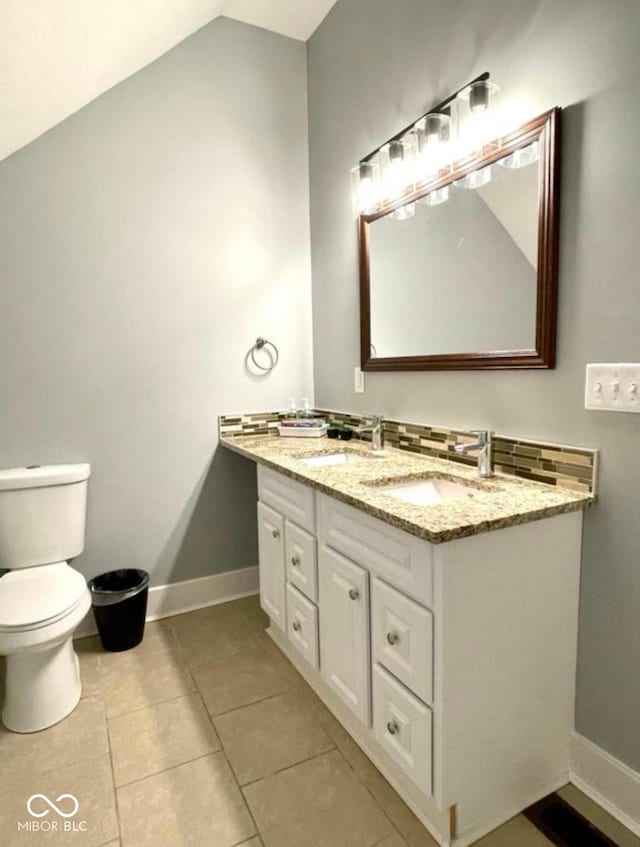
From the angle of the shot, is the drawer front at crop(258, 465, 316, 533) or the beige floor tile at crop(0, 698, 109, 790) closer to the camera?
the beige floor tile at crop(0, 698, 109, 790)

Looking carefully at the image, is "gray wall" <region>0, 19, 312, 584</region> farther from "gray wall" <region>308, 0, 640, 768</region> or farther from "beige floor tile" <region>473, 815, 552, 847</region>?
"beige floor tile" <region>473, 815, 552, 847</region>

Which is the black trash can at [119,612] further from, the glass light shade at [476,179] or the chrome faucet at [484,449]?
the glass light shade at [476,179]

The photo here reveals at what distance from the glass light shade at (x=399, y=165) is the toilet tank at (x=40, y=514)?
5.56ft

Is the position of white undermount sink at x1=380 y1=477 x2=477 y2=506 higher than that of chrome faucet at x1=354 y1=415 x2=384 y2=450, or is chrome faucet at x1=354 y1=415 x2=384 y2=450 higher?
chrome faucet at x1=354 y1=415 x2=384 y2=450

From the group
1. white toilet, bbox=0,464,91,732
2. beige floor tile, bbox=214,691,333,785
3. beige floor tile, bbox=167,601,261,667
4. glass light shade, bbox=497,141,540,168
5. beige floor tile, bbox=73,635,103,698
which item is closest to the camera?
glass light shade, bbox=497,141,540,168

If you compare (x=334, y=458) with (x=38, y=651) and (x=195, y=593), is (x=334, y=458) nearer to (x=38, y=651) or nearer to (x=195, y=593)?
(x=195, y=593)

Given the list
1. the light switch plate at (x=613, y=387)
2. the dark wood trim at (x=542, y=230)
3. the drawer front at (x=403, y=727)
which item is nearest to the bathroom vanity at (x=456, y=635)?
the drawer front at (x=403, y=727)

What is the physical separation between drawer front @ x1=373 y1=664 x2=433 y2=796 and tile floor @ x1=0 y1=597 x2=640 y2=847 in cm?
19

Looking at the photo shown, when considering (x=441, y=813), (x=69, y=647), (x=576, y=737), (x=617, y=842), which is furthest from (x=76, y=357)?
(x=617, y=842)

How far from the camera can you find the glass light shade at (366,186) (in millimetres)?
1933

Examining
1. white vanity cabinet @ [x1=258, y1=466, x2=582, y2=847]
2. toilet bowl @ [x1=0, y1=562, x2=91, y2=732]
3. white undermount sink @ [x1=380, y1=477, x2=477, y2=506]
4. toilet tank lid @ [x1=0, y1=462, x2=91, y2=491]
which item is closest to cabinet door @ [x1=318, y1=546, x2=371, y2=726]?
white vanity cabinet @ [x1=258, y1=466, x2=582, y2=847]

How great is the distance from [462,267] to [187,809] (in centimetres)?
184

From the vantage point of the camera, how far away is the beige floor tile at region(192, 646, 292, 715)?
174cm

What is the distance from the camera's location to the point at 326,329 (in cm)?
244
